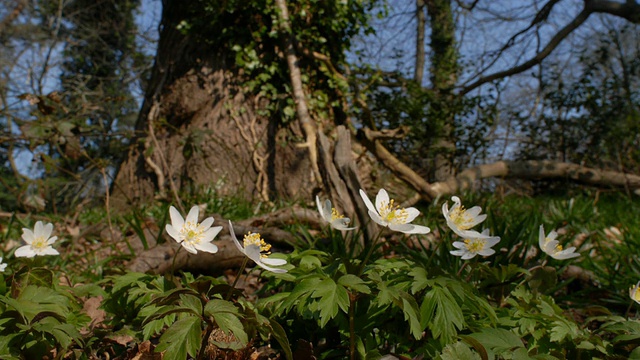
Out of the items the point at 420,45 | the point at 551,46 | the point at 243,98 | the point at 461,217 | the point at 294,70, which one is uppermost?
the point at 420,45

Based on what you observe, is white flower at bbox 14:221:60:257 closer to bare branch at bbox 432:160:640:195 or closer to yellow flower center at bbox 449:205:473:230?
yellow flower center at bbox 449:205:473:230

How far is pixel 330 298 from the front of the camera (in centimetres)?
121

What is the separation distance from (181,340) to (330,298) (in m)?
0.38

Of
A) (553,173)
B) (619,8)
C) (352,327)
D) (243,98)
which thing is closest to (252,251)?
(352,327)

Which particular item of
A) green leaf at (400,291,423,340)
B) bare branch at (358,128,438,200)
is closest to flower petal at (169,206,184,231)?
green leaf at (400,291,423,340)

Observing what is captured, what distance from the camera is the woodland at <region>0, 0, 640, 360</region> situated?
53.6 inches

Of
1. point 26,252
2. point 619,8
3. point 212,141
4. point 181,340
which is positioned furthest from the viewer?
point 619,8

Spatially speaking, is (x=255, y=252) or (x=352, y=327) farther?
(x=352, y=327)

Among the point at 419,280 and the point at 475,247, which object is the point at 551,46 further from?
the point at 419,280

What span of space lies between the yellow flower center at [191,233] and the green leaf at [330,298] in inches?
17.5

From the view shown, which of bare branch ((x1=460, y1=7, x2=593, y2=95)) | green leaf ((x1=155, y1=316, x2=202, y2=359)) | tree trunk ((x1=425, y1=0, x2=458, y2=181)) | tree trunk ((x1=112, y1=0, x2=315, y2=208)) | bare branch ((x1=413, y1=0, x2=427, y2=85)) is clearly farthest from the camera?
bare branch ((x1=413, y1=0, x2=427, y2=85))

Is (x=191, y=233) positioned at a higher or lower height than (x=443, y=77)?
lower

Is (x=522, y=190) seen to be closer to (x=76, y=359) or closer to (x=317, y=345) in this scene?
(x=317, y=345)

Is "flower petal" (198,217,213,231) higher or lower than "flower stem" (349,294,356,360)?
higher
